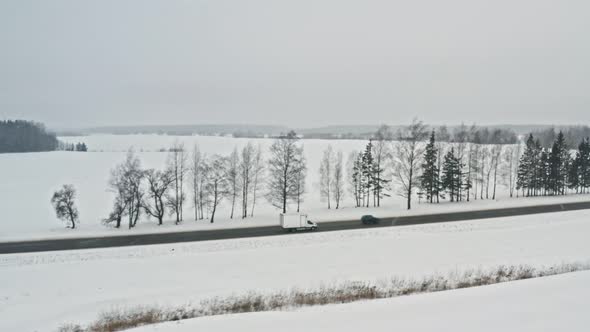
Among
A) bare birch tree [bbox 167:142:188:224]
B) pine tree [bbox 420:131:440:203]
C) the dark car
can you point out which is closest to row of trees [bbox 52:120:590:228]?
pine tree [bbox 420:131:440:203]

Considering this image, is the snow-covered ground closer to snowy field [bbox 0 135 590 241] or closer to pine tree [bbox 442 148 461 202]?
snowy field [bbox 0 135 590 241]

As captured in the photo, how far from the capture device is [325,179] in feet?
164

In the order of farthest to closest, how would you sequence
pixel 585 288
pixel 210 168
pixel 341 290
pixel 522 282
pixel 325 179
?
1. pixel 325 179
2. pixel 210 168
3. pixel 341 290
4. pixel 522 282
5. pixel 585 288

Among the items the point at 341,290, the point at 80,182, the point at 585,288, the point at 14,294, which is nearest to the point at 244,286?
the point at 341,290

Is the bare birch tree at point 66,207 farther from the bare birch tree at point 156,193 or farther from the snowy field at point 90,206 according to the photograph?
the bare birch tree at point 156,193

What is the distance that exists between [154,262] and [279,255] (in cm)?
876

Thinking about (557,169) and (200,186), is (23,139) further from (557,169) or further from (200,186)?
(557,169)

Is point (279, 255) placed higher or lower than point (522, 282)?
lower

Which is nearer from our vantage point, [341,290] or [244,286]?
[341,290]

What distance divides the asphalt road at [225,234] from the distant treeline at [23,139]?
124 meters

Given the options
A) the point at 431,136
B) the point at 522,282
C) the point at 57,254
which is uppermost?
the point at 431,136

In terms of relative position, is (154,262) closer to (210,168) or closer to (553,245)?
(210,168)

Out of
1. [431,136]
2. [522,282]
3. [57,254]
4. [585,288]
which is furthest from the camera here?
[431,136]

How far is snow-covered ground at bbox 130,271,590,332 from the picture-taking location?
9.20 metres
